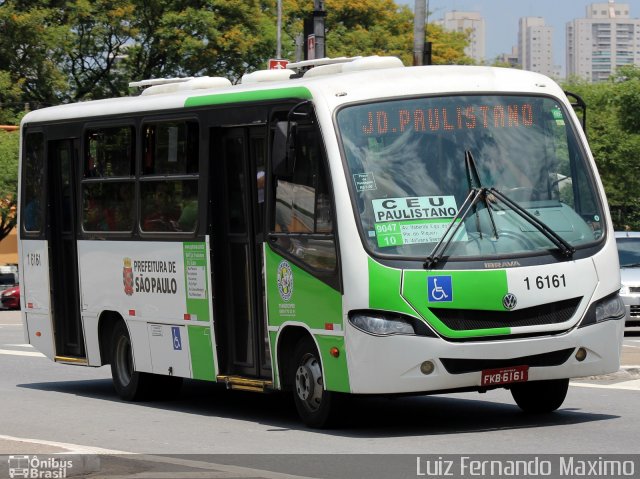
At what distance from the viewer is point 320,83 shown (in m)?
11.9

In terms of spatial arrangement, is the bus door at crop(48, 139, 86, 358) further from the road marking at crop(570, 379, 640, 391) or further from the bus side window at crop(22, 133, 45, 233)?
the road marking at crop(570, 379, 640, 391)

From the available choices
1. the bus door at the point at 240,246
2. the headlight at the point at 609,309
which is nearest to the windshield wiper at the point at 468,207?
the headlight at the point at 609,309

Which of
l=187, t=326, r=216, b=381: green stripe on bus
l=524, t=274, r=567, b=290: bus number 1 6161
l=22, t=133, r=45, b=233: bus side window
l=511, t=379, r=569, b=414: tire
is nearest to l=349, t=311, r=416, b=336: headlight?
l=524, t=274, r=567, b=290: bus number 1 6161

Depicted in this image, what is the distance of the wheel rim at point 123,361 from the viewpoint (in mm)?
15278

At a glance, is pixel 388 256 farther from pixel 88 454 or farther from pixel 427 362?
pixel 88 454

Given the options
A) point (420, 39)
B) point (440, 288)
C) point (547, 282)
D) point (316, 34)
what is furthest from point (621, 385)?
point (420, 39)

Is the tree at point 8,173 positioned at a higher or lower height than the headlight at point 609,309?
lower

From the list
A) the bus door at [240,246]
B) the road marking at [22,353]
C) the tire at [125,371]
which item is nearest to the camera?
the bus door at [240,246]

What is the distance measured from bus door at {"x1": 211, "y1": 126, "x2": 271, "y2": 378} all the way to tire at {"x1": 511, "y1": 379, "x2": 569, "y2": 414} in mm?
2169

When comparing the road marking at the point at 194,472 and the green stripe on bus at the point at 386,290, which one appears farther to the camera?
the green stripe on bus at the point at 386,290

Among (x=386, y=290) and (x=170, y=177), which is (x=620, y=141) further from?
(x=386, y=290)

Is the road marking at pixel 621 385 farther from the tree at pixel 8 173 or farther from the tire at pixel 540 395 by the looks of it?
the tree at pixel 8 173

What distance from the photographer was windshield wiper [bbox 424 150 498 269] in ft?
36.6

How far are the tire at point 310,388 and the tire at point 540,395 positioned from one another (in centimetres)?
174
